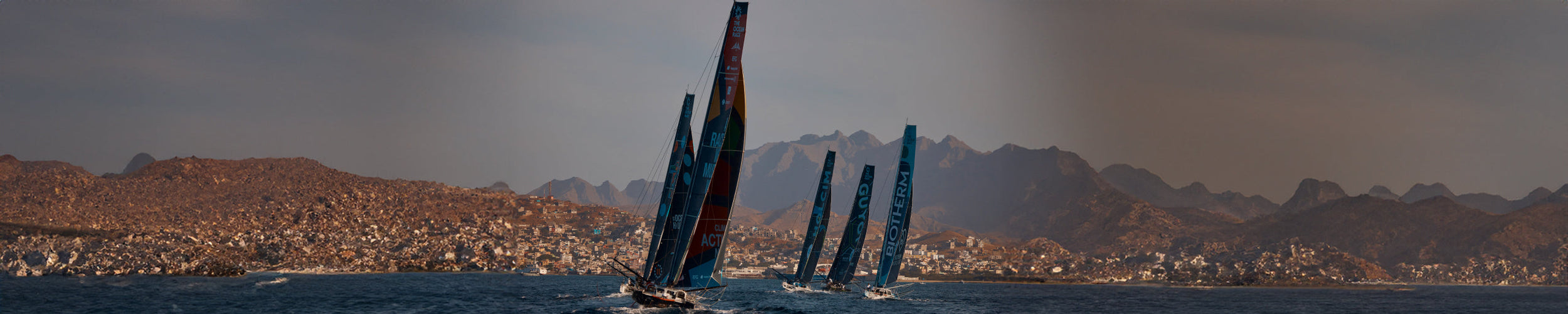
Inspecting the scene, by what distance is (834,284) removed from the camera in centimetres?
7956

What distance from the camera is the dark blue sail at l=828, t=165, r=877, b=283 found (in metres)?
74.9

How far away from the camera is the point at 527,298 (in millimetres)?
69438

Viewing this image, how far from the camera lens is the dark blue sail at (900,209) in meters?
71.2

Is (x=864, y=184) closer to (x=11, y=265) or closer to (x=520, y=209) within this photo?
(x=11, y=265)

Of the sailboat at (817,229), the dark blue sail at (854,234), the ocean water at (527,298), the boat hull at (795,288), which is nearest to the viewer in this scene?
the ocean water at (527,298)

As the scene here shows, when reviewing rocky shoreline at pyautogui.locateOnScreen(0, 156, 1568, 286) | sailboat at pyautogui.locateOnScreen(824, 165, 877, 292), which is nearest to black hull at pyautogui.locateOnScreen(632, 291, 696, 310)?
sailboat at pyautogui.locateOnScreen(824, 165, 877, 292)

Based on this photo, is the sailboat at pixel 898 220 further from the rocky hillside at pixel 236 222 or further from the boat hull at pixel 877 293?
the rocky hillside at pixel 236 222

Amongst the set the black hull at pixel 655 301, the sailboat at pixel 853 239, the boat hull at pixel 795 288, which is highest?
the sailboat at pixel 853 239

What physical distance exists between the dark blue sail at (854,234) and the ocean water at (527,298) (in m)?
2.42

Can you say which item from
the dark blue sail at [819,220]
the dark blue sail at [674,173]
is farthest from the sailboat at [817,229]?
the dark blue sail at [674,173]

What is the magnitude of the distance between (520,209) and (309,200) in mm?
50080

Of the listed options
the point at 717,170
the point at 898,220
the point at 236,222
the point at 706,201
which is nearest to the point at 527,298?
the point at 898,220

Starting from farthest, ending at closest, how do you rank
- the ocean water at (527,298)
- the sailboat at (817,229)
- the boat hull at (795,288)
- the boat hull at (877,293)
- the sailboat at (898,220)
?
the boat hull at (795,288) → the sailboat at (817,229) → the boat hull at (877,293) → the sailboat at (898,220) → the ocean water at (527,298)

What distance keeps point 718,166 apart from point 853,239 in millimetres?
33763
